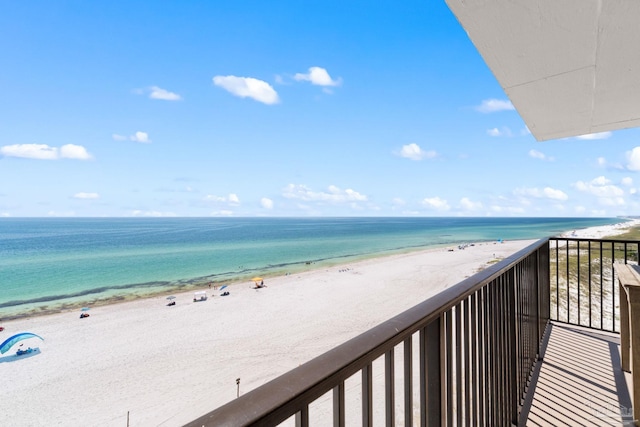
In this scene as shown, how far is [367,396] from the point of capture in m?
0.67

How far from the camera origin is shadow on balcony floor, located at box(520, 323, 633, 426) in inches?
76.0

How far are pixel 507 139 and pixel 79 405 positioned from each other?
47263mm

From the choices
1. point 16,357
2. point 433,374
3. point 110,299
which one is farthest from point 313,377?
point 110,299

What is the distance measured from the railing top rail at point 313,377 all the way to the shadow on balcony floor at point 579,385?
6.16 feet

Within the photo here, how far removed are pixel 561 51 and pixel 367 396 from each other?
2.14 metres

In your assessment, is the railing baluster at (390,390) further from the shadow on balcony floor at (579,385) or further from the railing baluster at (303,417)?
the shadow on balcony floor at (579,385)

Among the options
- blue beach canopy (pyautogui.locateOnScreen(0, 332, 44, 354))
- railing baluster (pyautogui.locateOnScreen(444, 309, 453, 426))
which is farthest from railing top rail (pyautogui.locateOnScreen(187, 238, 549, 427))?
blue beach canopy (pyautogui.locateOnScreen(0, 332, 44, 354))

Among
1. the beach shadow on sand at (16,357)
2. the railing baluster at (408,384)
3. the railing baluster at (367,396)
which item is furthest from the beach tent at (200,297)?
the railing baluster at (367,396)

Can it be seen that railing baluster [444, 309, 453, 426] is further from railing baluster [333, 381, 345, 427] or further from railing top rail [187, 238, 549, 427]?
railing baluster [333, 381, 345, 427]

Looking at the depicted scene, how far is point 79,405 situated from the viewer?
318 inches

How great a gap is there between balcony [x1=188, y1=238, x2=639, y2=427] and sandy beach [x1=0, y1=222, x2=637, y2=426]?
689 cm

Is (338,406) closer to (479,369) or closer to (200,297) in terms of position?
(479,369)

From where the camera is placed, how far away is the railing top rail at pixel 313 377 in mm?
371

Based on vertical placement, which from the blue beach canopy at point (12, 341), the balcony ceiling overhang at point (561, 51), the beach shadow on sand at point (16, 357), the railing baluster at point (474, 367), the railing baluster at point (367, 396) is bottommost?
the beach shadow on sand at point (16, 357)
